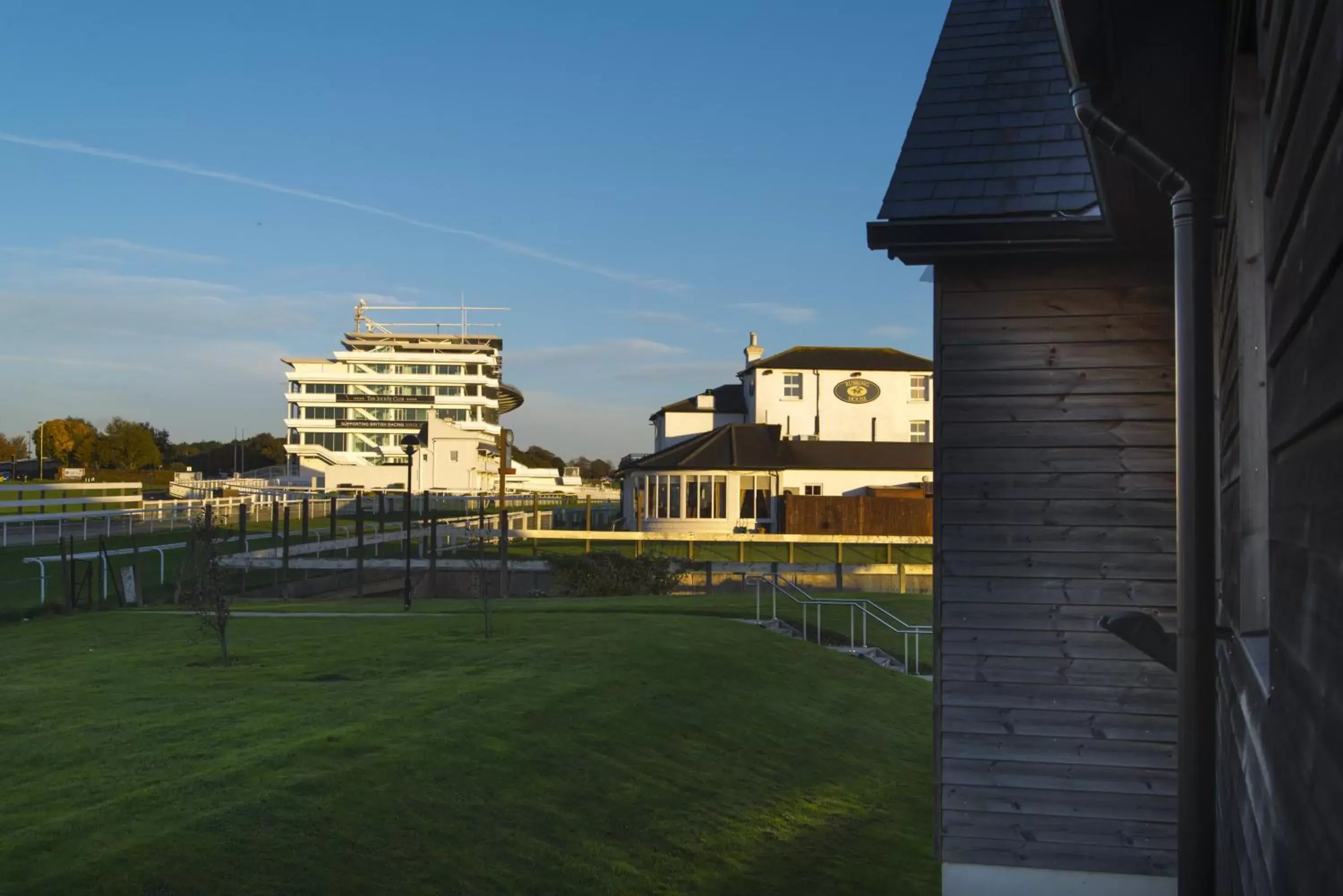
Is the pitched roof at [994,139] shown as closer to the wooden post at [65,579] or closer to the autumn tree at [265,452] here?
the wooden post at [65,579]

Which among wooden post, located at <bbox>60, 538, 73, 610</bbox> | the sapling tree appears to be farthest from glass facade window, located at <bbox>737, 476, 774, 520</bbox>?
Answer: the sapling tree

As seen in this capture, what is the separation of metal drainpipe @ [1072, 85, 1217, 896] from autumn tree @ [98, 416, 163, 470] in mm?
110806

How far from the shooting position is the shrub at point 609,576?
3105cm

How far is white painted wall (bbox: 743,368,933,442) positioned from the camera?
56938 mm

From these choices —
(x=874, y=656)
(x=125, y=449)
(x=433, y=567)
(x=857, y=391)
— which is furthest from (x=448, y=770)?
(x=125, y=449)

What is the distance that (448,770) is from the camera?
32.4ft

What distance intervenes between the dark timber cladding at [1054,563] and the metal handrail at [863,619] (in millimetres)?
10587

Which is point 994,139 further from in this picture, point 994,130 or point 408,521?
point 408,521

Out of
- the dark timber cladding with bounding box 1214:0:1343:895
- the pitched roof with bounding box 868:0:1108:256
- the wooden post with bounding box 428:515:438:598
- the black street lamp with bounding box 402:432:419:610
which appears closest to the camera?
the dark timber cladding with bounding box 1214:0:1343:895

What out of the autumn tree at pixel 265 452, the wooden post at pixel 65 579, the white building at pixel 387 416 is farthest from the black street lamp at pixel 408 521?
the autumn tree at pixel 265 452

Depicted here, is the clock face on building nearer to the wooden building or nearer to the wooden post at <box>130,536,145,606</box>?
the wooden post at <box>130,536,145,606</box>

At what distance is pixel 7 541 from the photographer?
3309 centimetres

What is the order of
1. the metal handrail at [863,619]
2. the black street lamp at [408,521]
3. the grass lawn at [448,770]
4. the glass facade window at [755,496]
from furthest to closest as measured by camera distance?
the glass facade window at [755,496] → the black street lamp at [408,521] → the metal handrail at [863,619] → the grass lawn at [448,770]

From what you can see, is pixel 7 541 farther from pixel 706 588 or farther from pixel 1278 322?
pixel 1278 322
